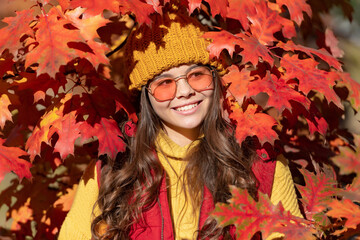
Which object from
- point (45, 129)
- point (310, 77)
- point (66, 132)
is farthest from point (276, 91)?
point (45, 129)

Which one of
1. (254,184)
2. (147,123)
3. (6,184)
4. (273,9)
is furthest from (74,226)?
(273,9)

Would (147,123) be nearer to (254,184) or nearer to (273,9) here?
(254,184)

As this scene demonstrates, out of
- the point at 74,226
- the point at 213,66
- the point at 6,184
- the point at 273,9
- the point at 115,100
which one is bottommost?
the point at 6,184

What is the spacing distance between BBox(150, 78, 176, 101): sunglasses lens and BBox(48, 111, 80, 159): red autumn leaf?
420 millimetres

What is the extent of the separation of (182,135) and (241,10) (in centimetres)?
72

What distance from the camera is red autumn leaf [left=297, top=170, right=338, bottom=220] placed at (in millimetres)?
1972

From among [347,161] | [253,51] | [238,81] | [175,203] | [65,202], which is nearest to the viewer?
[347,161]

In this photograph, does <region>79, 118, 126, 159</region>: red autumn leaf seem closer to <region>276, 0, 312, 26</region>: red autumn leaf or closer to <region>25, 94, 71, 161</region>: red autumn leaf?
<region>25, 94, 71, 161</region>: red autumn leaf

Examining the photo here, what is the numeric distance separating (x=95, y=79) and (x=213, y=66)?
608mm

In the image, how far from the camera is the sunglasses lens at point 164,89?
220 cm

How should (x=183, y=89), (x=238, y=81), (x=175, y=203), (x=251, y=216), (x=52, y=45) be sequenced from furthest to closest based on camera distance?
1. (x=175, y=203)
2. (x=183, y=89)
3. (x=238, y=81)
4. (x=52, y=45)
5. (x=251, y=216)

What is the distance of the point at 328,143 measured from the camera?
286 cm

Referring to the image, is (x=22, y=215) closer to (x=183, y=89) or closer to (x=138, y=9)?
(x=183, y=89)

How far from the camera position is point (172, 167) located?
2.36 metres
